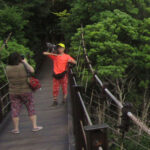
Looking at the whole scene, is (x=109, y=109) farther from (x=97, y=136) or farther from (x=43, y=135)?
(x=97, y=136)

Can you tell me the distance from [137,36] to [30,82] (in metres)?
9.26

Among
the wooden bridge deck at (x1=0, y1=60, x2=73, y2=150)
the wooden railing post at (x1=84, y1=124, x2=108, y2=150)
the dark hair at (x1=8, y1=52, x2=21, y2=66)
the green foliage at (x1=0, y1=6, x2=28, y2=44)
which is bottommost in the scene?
the wooden bridge deck at (x1=0, y1=60, x2=73, y2=150)

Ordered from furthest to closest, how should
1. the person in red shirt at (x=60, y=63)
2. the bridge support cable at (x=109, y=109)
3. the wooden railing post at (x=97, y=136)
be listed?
the person in red shirt at (x=60, y=63), the wooden railing post at (x=97, y=136), the bridge support cable at (x=109, y=109)

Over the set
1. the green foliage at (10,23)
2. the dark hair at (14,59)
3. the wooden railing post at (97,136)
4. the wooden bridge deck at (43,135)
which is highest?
the green foliage at (10,23)

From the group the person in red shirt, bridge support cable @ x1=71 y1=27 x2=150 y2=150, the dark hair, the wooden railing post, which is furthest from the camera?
the person in red shirt

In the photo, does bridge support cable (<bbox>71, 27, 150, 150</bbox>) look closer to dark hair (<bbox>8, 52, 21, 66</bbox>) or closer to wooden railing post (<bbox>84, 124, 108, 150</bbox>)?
wooden railing post (<bbox>84, 124, 108, 150</bbox>)

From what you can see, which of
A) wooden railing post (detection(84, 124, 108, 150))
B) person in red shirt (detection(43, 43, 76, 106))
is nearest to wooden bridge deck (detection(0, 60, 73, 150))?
person in red shirt (detection(43, 43, 76, 106))

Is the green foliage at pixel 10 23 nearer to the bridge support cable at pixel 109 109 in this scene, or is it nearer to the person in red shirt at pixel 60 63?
the bridge support cable at pixel 109 109

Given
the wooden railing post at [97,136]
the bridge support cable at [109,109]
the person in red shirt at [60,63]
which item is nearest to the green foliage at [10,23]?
the bridge support cable at [109,109]

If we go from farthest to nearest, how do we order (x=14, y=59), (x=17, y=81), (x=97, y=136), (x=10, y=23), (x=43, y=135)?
(x=10, y=23)
(x=43, y=135)
(x=17, y=81)
(x=14, y=59)
(x=97, y=136)

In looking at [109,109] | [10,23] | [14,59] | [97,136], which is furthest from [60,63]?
[10,23]

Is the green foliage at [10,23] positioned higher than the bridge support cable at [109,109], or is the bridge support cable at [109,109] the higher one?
the green foliage at [10,23]

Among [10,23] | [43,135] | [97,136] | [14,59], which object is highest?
[10,23]

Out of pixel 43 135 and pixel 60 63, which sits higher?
pixel 60 63
